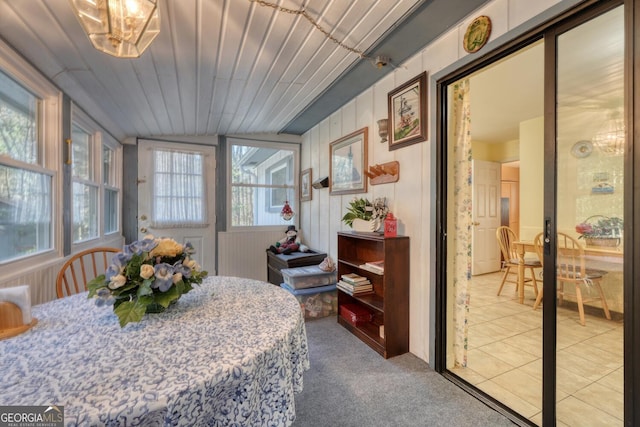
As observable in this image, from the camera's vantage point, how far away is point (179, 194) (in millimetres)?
3697

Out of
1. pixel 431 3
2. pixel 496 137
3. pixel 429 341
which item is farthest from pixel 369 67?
pixel 496 137

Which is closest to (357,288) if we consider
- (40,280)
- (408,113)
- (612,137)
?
(408,113)

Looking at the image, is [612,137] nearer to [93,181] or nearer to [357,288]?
[357,288]

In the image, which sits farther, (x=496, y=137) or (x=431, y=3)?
(x=496, y=137)

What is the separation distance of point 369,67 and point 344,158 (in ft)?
3.36

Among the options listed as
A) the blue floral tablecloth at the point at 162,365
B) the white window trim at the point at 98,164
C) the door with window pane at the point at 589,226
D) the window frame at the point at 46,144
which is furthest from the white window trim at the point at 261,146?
the door with window pane at the point at 589,226

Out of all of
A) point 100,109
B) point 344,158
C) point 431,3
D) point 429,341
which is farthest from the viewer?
point 344,158

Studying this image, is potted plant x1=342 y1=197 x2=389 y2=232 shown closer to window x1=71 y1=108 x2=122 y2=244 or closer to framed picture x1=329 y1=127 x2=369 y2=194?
framed picture x1=329 y1=127 x2=369 y2=194

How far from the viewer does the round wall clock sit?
1.58m

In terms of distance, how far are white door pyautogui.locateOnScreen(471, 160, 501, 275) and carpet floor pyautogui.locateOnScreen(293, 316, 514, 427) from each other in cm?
348

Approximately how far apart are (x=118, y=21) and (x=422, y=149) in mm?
1872

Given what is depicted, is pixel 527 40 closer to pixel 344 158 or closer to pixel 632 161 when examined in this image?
pixel 632 161

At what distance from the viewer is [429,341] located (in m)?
2.02

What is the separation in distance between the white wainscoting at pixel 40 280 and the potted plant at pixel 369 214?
2254mm
